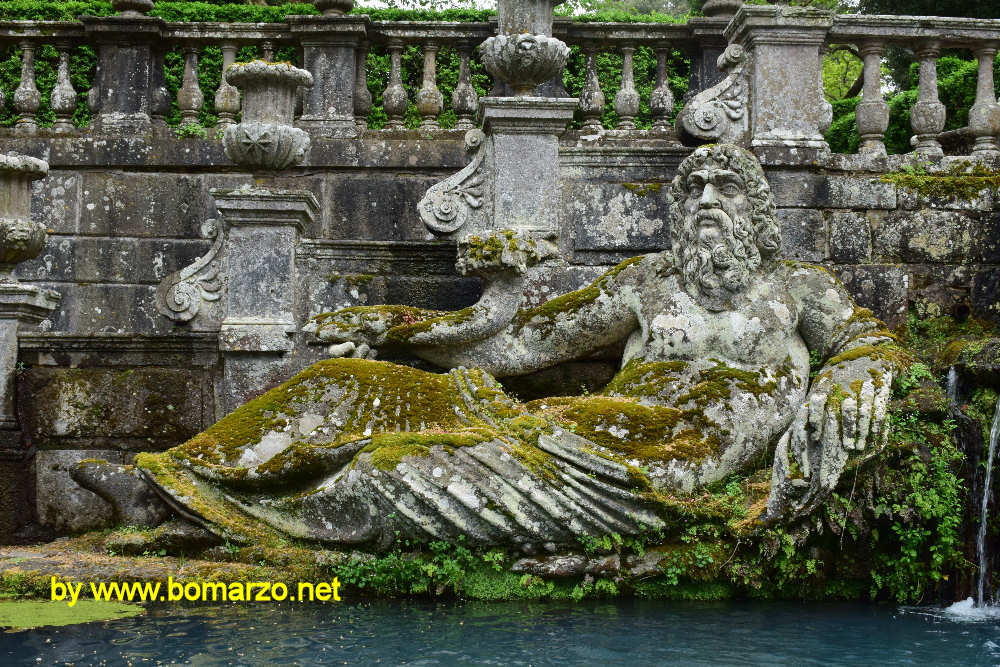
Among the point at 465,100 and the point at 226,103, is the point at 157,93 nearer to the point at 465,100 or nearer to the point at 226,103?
the point at 226,103

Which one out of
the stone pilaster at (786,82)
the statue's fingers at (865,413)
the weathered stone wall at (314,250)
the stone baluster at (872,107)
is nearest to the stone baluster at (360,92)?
the weathered stone wall at (314,250)

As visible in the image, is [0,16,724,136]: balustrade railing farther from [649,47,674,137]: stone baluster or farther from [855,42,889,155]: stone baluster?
[855,42,889,155]: stone baluster

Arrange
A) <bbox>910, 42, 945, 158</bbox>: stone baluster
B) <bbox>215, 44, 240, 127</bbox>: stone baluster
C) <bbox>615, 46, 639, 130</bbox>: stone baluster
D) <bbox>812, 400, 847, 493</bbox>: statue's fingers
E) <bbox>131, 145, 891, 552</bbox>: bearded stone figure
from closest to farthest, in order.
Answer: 1. <bbox>812, 400, 847, 493</bbox>: statue's fingers
2. <bbox>131, 145, 891, 552</bbox>: bearded stone figure
3. <bbox>910, 42, 945, 158</bbox>: stone baluster
4. <bbox>615, 46, 639, 130</bbox>: stone baluster
5. <bbox>215, 44, 240, 127</bbox>: stone baluster

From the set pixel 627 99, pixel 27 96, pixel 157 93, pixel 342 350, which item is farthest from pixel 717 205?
pixel 27 96

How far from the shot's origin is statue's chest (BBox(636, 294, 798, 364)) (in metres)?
6.19

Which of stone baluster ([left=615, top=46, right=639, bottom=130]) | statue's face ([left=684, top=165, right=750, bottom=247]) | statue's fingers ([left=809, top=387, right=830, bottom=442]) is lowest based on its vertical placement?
statue's fingers ([left=809, top=387, right=830, bottom=442])

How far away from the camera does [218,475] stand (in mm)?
5727

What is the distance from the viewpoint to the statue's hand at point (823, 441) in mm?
5211

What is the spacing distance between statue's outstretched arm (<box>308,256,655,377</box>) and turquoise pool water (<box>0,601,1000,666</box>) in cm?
171

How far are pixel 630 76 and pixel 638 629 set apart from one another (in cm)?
518

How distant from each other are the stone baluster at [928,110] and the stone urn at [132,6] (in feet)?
19.6

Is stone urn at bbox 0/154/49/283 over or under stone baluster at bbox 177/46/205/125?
under

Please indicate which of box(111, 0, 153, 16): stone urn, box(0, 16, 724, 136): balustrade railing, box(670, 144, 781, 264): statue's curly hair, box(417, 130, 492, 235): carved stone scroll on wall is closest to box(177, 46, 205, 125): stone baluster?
box(0, 16, 724, 136): balustrade railing

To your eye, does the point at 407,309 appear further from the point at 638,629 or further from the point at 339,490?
the point at 638,629
